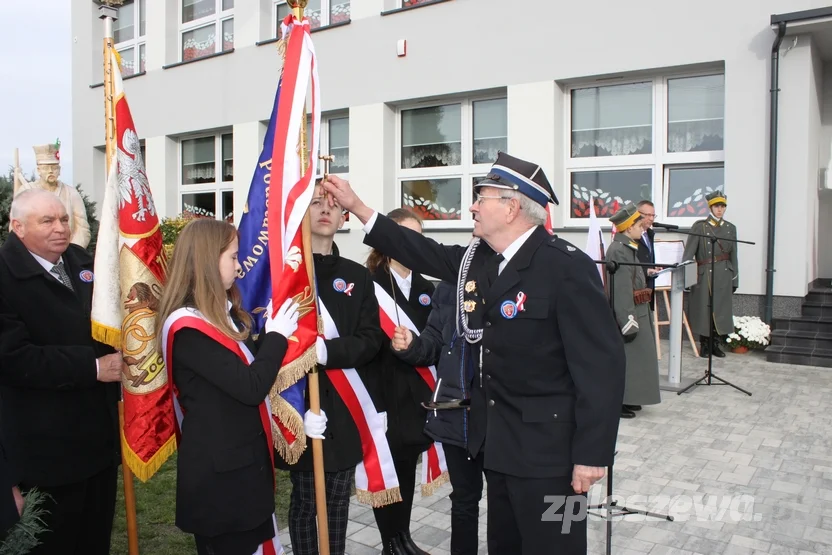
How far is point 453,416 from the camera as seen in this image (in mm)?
3029

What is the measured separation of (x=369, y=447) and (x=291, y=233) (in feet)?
3.87

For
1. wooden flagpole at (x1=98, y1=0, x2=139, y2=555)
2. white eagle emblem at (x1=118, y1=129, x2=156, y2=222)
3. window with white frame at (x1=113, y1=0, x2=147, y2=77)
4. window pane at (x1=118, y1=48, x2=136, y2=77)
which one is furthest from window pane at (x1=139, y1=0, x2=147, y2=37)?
white eagle emblem at (x1=118, y1=129, x2=156, y2=222)

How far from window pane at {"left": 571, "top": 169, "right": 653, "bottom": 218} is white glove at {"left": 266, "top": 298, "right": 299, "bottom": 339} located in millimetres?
7637

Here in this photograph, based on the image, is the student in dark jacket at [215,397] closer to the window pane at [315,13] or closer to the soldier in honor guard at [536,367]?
the soldier in honor guard at [536,367]

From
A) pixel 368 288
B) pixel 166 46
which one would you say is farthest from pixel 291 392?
pixel 166 46

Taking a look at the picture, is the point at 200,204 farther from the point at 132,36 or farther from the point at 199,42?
the point at 132,36

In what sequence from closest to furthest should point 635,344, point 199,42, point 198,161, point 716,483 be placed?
1. point 716,483
2. point 635,344
3. point 199,42
4. point 198,161

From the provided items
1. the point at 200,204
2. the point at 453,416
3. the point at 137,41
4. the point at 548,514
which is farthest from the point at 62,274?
the point at 137,41

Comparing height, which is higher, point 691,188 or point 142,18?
point 142,18

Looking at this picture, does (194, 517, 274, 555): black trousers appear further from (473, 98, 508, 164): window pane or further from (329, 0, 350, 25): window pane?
(329, 0, 350, 25): window pane

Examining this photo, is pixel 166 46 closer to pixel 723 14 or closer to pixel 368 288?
pixel 723 14

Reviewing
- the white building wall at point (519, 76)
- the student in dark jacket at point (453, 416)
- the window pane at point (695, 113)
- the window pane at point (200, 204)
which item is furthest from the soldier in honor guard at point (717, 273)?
the window pane at point (200, 204)

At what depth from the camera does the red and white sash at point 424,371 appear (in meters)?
3.65

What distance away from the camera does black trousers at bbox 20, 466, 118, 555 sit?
2896 mm
